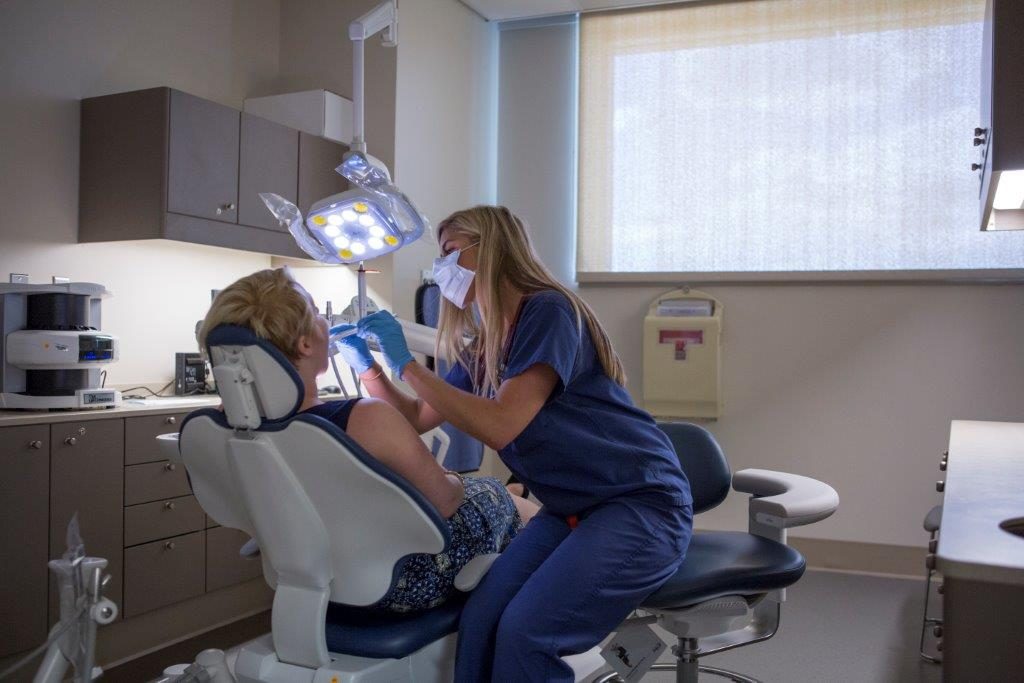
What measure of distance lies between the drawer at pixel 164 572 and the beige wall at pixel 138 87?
2.50 ft

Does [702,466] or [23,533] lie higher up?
[702,466]

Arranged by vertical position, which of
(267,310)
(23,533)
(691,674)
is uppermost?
(267,310)

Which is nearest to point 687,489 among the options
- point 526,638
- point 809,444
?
point 526,638

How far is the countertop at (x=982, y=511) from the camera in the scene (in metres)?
0.82

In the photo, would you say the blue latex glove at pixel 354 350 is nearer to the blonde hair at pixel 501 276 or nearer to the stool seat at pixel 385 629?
the blonde hair at pixel 501 276

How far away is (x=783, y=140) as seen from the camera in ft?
13.8

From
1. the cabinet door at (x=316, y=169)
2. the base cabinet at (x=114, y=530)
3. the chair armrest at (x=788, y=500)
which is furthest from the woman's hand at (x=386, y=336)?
the cabinet door at (x=316, y=169)

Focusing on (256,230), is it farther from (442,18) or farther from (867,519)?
(867,519)

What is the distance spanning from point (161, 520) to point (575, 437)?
5.89 ft

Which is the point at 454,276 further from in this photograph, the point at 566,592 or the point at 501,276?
the point at 566,592

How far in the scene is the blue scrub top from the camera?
1639 millimetres

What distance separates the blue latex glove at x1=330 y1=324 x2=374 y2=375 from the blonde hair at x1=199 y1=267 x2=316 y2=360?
27cm

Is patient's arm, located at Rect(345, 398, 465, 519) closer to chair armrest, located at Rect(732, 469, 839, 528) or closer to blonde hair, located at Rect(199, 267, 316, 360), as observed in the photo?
blonde hair, located at Rect(199, 267, 316, 360)

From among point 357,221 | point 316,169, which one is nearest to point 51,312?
point 316,169
